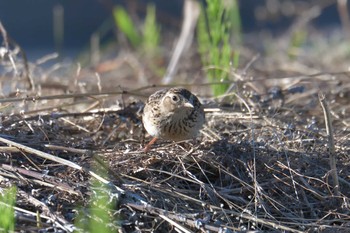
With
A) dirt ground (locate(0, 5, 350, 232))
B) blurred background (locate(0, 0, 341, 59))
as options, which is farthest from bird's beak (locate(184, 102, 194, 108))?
blurred background (locate(0, 0, 341, 59))

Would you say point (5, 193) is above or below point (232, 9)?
below

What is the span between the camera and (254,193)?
206 inches

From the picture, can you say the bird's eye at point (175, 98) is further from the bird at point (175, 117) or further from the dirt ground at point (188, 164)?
the dirt ground at point (188, 164)

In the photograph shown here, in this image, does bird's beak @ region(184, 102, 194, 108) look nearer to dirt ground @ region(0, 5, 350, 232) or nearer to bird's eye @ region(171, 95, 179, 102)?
bird's eye @ region(171, 95, 179, 102)

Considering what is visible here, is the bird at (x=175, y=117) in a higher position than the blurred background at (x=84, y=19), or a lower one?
lower

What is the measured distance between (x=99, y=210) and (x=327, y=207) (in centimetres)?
156

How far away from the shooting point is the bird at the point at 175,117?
5855 mm

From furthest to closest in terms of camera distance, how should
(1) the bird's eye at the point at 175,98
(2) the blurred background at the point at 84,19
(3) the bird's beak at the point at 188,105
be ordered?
1. (2) the blurred background at the point at 84,19
2. (1) the bird's eye at the point at 175,98
3. (3) the bird's beak at the point at 188,105

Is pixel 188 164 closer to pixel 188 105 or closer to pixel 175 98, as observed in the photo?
pixel 188 105

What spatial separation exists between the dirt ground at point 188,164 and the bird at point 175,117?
10cm

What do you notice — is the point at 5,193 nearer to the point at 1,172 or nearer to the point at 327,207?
the point at 1,172

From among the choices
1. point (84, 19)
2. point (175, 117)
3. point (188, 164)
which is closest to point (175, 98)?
point (175, 117)

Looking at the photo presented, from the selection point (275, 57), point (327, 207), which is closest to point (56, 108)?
point (327, 207)

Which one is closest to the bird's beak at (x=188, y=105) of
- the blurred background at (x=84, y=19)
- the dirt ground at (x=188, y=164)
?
the dirt ground at (x=188, y=164)
